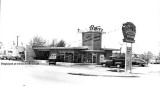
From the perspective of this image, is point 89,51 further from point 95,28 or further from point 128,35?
point 128,35

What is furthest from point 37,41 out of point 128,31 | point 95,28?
point 128,31

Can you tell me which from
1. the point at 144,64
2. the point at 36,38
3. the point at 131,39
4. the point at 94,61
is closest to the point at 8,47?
the point at 36,38

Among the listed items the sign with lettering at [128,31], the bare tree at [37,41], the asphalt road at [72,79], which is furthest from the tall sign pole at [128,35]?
the bare tree at [37,41]

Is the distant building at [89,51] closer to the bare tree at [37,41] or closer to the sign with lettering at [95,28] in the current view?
the sign with lettering at [95,28]

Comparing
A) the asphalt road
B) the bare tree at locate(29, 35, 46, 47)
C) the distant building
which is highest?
the bare tree at locate(29, 35, 46, 47)

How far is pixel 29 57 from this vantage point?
47.7 m

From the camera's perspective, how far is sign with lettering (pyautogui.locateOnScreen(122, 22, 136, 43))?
25013 mm

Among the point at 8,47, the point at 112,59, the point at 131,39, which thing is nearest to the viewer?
the point at 131,39

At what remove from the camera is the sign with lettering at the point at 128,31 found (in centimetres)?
2501

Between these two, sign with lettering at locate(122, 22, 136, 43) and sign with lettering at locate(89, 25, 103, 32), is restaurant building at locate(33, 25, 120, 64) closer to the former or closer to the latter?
sign with lettering at locate(89, 25, 103, 32)

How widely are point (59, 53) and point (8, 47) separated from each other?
41739mm

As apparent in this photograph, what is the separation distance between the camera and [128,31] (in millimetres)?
25266

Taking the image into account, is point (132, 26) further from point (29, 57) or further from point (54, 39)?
point (54, 39)

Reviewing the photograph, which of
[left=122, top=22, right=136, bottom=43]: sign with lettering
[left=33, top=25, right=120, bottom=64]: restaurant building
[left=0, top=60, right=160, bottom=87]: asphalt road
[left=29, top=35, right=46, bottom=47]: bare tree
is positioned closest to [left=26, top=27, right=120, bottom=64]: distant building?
[left=33, top=25, right=120, bottom=64]: restaurant building
